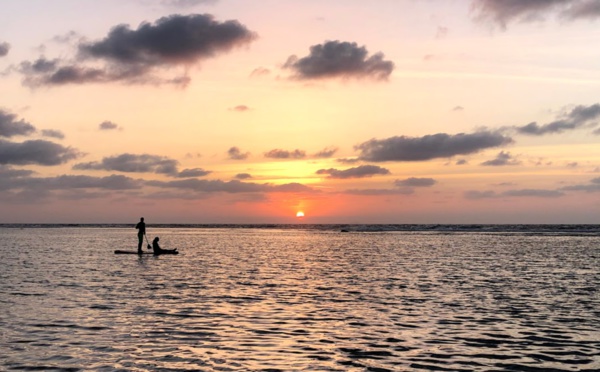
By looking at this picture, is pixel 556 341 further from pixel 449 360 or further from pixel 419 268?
pixel 419 268

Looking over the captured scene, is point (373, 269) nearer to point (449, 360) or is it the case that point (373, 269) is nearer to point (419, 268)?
point (419, 268)

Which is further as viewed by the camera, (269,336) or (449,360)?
(269,336)

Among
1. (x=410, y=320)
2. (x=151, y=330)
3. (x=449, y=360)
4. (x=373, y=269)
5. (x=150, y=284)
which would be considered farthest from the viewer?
(x=373, y=269)

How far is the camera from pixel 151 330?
66.3ft

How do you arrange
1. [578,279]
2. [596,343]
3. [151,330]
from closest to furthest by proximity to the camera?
[596,343] < [151,330] < [578,279]

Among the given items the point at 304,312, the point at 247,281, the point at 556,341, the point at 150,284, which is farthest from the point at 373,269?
the point at 556,341

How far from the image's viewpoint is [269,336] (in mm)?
19250

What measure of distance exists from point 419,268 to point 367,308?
22134mm

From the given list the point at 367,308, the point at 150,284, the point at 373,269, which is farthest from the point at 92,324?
the point at 373,269

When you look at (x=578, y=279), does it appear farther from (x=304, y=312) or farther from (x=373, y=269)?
(x=304, y=312)

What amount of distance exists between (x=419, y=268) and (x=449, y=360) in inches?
1219

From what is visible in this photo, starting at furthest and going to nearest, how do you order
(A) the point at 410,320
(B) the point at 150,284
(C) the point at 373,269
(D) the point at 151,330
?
1. (C) the point at 373,269
2. (B) the point at 150,284
3. (A) the point at 410,320
4. (D) the point at 151,330

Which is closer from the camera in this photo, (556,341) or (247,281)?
(556,341)

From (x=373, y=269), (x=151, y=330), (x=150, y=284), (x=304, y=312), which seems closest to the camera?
(x=151, y=330)
